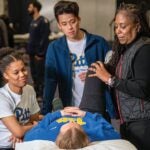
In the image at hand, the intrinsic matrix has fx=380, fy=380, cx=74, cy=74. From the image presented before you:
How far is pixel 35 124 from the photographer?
2010 millimetres

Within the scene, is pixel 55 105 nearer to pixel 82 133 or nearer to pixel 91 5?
pixel 82 133

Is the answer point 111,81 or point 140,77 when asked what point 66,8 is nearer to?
point 111,81

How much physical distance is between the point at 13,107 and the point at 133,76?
2.05 ft

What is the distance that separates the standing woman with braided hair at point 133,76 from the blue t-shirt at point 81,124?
10 cm

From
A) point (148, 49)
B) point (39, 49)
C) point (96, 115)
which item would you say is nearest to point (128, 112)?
point (96, 115)

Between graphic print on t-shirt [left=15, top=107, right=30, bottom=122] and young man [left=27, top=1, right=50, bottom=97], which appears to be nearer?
graphic print on t-shirt [left=15, top=107, right=30, bottom=122]

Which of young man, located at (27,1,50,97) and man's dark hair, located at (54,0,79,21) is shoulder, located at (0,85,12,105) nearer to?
man's dark hair, located at (54,0,79,21)

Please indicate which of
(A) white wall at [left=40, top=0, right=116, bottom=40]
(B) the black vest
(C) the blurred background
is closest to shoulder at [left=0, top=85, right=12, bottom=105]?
(B) the black vest

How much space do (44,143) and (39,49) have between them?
145 inches

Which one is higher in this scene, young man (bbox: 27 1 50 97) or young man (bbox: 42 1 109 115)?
young man (bbox: 42 1 109 115)

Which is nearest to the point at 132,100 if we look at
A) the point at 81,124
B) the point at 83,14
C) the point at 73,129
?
the point at 81,124

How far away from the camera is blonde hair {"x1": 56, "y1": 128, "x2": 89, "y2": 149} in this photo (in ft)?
5.09

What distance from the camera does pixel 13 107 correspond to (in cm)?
193

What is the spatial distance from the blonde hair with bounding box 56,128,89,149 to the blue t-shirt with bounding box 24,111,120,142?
7.3 inches
